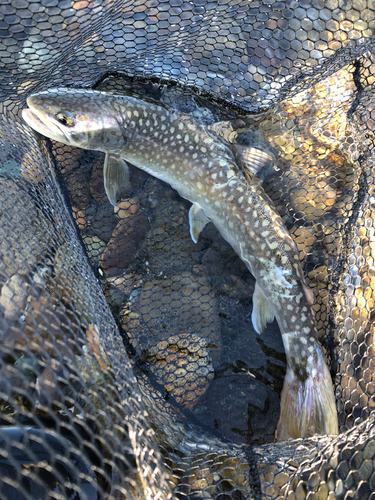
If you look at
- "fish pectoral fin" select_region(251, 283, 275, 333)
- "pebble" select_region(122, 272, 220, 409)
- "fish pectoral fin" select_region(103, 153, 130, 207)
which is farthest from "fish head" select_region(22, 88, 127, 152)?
"fish pectoral fin" select_region(251, 283, 275, 333)

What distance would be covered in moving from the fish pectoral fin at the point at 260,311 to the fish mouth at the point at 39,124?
2148mm

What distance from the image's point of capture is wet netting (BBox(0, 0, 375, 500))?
2123 mm

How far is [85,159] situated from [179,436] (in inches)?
103

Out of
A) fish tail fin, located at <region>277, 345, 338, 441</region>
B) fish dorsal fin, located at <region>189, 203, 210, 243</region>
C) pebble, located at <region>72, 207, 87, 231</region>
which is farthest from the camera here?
pebble, located at <region>72, 207, 87, 231</region>

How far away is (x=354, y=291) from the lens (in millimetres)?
2920

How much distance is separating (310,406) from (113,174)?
257cm

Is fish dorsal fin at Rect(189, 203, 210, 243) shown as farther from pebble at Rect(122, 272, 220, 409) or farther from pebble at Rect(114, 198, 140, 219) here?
pebble at Rect(114, 198, 140, 219)

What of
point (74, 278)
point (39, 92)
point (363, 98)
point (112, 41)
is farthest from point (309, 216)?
point (39, 92)

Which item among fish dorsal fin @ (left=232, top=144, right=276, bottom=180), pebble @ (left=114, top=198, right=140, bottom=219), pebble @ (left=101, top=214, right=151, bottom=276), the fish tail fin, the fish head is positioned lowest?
the fish tail fin

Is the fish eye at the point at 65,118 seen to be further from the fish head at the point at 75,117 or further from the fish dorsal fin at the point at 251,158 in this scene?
the fish dorsal fin at the point at 251,158

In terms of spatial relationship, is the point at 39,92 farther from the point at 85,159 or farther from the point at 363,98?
the point at 363,98

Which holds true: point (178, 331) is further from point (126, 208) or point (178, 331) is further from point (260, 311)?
point (126, 208)

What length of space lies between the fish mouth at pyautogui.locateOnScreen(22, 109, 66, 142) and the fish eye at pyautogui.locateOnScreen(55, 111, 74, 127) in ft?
0.25

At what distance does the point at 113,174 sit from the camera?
324 cm
